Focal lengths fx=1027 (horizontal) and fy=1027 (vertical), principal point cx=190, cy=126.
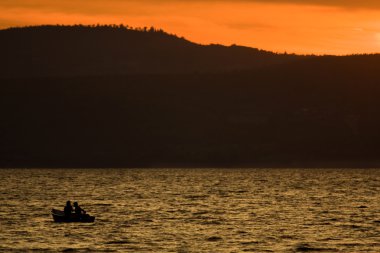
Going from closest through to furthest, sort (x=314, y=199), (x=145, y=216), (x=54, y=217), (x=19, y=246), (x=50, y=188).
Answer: (x=19, y=246) < (x=54, y=217) < (x=145, y=216) < (x=314, y=199) < (x=50, y=188)

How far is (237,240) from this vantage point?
70562mm

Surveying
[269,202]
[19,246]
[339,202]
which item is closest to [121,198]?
[269,202]

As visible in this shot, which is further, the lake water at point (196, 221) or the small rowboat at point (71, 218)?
the small rowboat at point (71, 218)

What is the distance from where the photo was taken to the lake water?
67.9 meters

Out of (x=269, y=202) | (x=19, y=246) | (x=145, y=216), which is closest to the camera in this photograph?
(x=19, y=246)

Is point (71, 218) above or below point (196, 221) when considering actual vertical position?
above

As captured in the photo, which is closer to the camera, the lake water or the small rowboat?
the lake water

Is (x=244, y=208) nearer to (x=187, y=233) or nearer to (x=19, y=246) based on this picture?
(x=187, y=233)

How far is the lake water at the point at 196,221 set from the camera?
6788 cm

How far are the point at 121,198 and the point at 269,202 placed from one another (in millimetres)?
17473

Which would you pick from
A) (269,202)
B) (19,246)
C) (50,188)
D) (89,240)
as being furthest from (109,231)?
(50,188)

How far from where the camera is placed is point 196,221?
277 feet

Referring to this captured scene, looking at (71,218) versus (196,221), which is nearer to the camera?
(71,218)

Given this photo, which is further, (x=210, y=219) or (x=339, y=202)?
(x=339, y=202)
